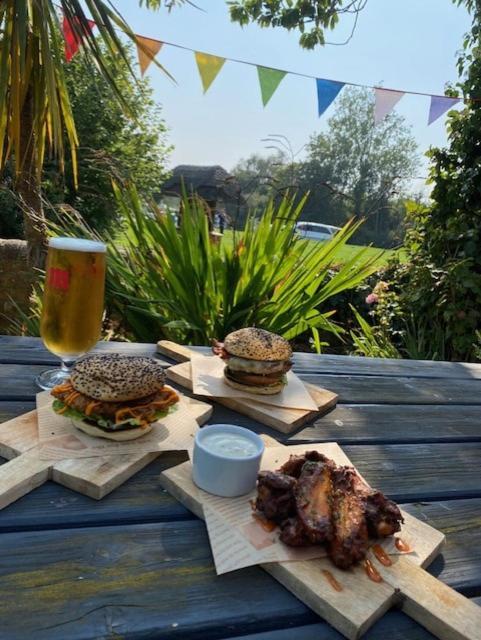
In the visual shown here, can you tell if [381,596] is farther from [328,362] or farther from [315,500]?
[328,362]

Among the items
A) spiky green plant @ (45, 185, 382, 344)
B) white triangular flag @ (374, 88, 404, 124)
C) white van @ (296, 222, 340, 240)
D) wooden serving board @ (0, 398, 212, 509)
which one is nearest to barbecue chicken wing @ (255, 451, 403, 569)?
wooden serving board @ (0, 398, 212, 509)

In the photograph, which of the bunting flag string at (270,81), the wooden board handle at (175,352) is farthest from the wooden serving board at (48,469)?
the bunting flag string at (270,81)

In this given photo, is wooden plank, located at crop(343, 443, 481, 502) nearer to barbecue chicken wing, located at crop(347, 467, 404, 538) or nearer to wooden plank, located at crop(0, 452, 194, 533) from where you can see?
barbecue chicken wing, located at crop(347, 467, 404, 538)

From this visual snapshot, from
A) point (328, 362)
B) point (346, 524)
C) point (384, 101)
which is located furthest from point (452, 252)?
point (346, 524)

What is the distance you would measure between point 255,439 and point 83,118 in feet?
34.3

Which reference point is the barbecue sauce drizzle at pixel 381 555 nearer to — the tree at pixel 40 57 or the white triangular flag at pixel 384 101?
the tree at pixel 40 57

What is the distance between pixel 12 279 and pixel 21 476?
4.12 metres

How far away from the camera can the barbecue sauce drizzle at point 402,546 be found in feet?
2.48

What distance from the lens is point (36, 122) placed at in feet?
11.1

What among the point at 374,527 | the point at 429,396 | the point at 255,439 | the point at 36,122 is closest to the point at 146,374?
the point at 255,439

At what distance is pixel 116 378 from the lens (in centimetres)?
99

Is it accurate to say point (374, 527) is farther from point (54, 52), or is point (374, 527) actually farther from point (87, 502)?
point (54, 52)

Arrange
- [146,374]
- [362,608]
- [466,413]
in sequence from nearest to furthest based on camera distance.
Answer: [362,608] < [146,374] < [466,413]

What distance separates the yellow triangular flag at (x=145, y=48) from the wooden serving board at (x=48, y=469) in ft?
10.9
